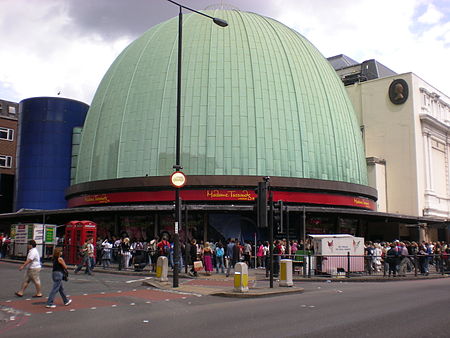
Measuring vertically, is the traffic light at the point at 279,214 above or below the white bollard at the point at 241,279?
above

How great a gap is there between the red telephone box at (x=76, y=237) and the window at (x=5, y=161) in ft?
130

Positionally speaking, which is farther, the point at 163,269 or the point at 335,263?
the point at 335,263

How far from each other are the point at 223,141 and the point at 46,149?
95.7 feet

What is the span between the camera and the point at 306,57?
43.2 metres

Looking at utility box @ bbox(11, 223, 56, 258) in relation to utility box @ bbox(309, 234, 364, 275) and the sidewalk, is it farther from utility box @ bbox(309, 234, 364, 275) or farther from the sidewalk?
utility box @ bbox(309, 234, 364, 275)

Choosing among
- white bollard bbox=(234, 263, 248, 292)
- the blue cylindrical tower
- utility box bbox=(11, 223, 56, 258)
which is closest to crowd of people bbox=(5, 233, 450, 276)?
utility box bbox=(11, 223, 56, 258)

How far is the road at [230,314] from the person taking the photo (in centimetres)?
1057

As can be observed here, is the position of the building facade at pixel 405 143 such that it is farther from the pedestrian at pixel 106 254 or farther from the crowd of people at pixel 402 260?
the pedestrian at pixel 106 254

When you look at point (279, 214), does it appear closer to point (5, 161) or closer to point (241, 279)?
point (241, 279)

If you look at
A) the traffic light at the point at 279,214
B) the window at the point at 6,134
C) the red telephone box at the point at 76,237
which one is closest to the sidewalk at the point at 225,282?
the red telephone box at the point at 76,237

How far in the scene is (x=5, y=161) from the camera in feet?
222

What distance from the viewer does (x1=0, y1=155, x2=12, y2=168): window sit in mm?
67250

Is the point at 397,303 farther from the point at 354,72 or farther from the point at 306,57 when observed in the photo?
the point at 354,72

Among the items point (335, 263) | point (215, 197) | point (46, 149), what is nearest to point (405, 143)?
point (215, 197)
